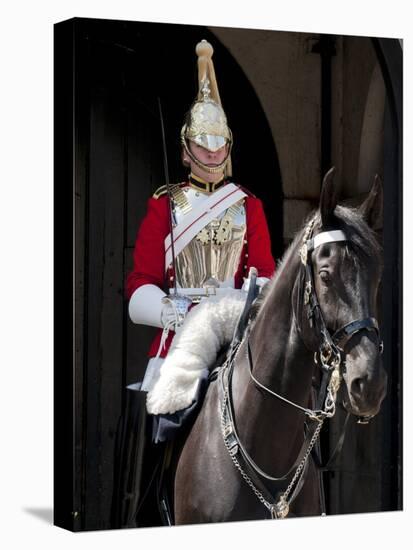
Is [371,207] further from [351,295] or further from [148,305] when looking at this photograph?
[148,305]

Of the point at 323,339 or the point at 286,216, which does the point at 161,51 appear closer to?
the point at 286,216

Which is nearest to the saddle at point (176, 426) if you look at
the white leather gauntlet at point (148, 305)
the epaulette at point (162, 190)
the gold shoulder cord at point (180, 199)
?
the white leather gauntlet at point (148, 305)

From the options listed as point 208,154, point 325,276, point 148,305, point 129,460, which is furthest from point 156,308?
point 325,276

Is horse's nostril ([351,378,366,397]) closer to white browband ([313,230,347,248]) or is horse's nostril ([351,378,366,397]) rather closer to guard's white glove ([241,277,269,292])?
white browband ([313,230,347,248])

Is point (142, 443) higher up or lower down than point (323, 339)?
lower down

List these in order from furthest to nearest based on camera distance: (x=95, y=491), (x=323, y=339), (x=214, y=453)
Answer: (x=95, y=491)
(x=214, y=453)
(x=323, y=339)

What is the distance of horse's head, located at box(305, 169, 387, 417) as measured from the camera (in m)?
6.13

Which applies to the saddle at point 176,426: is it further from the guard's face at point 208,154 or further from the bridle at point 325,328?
the guard's face at point 208,154

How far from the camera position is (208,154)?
7.42m

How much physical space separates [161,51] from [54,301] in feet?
5.20

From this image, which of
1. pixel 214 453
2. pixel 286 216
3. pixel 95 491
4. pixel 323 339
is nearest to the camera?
pixel 323 339

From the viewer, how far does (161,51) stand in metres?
7.35

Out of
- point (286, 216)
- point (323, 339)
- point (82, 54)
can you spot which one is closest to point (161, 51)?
point (82, 54)

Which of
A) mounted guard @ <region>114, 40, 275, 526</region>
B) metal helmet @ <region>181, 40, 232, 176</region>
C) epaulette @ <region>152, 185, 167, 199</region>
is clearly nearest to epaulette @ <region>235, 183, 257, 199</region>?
mounted guard @ <region>114, 40, 275, 526</region>
